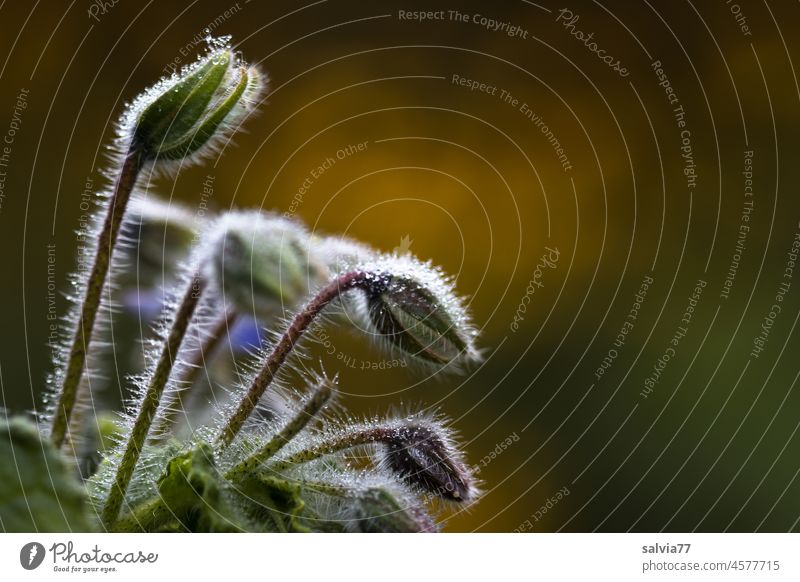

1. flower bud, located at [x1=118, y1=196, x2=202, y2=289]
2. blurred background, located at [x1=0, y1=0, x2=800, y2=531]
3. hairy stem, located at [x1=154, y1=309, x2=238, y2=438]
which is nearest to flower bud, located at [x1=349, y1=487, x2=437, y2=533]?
hairy stem, located at [x1=154, y1=309, x2=238, y2=438]

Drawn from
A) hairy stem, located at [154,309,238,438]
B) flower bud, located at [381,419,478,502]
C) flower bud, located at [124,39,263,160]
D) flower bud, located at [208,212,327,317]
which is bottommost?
hairy stem, located at [154,309,238,438]

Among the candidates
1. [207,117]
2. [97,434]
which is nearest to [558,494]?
[97,434]

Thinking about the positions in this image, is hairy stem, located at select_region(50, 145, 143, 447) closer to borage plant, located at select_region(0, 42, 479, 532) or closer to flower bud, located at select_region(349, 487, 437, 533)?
borage plant, located at select_region(0, 42, 479, 532)

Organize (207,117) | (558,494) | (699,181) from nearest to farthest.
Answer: (207,117) → (558,494) → (699,181)

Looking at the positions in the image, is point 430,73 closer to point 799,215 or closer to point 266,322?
point 799,215

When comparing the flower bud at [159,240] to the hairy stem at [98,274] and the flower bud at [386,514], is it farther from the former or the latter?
the flower bud at [386,514]

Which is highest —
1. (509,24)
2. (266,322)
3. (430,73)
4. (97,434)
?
(509,24)

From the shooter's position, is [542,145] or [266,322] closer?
[266,322]
